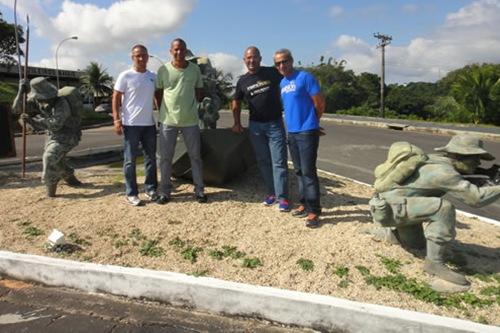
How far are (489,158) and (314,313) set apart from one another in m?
1.88

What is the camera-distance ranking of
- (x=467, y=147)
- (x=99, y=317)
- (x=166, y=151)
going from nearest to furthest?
(x=99, y=317), (x=467, y=147), (x=166, y=151)

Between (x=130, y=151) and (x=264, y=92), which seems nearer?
(x=264, y=92)

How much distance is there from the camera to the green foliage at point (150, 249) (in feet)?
13.2

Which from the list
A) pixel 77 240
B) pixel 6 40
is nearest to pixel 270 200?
pixel 77 240

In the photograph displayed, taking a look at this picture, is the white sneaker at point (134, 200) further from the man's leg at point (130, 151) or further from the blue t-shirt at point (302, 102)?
the blue t-shirt at point (302, 102)

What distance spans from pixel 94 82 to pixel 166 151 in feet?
172

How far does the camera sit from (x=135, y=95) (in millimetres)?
5000

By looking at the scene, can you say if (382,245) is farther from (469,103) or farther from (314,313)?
(469,103)

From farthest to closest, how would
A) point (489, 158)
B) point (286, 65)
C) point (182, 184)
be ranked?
point (182, 184), point (286, 65), point (489, 158)

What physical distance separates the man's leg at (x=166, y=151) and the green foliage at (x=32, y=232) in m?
1.30

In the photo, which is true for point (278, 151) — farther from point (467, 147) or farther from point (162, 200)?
point (467, 147)

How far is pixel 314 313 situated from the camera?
308 cm

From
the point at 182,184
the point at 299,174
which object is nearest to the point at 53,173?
the point at 182,184

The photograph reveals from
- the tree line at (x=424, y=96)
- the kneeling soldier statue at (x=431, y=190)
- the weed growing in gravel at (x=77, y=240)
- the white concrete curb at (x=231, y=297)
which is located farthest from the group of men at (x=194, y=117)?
the tree line at (x=424, y=96)
